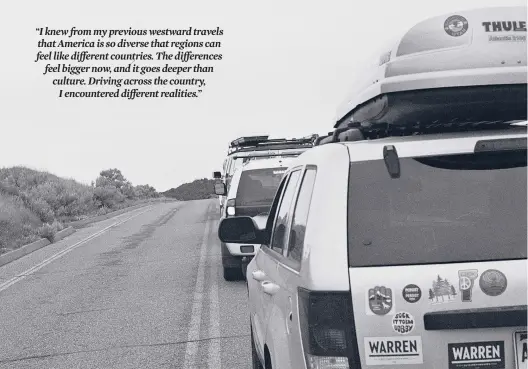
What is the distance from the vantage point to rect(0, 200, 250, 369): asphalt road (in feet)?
27.8

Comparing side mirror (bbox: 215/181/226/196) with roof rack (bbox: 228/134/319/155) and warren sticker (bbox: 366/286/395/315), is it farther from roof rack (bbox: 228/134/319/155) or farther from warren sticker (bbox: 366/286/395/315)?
warren sticker (bbox: 366/286/395/315)

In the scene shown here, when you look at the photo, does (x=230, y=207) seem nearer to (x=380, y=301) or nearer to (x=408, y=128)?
(x=408, y=128)

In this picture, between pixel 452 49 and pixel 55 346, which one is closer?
pixel 452 49

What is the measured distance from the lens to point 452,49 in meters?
3.91

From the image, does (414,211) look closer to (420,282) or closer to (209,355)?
(420,282)

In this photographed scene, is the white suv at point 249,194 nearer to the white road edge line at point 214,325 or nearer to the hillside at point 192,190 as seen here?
the white road edge line at point 214,325

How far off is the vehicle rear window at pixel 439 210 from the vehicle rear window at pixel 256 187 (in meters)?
9.78

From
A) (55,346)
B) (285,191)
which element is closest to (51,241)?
(55,346)

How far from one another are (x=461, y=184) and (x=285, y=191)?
1812mm

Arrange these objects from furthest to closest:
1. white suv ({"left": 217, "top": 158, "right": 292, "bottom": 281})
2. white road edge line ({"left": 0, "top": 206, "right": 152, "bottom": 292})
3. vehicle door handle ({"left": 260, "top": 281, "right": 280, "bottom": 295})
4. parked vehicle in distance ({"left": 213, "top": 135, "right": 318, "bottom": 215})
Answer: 1. parked vehicle in distance ({"left": 213, "top": 135, "right": 318, "bottom": 215})
2. white road edge line ({"left": 0, "top": 206, "right": 152, "bottom": 292})
3. white suv ({"left": 217, "top": 158, "right": 292, "bottom": 281})
4. vehicle door handle ({"left": 260, "top": 281, "right": 280, "bottom": 295})

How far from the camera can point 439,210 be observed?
351 cm

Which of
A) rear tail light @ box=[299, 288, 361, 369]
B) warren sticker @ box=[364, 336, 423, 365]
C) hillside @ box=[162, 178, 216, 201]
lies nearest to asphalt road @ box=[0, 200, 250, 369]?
rear tail light @ box=[299, 288, 361, 369]

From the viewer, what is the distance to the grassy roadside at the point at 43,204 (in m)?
25.8

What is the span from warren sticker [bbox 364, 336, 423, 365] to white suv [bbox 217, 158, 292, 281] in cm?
981
